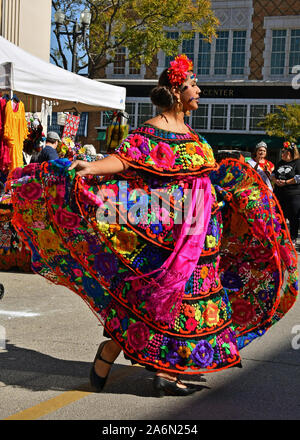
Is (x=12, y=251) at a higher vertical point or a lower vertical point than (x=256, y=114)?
lower

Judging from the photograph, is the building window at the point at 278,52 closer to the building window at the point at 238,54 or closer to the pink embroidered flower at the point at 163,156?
the building window at the point at 238,54

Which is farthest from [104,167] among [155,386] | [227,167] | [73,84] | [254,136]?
[254,136]

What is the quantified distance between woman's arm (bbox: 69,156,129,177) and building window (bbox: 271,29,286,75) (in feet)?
97.1

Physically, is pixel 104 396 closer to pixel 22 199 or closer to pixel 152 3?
pixel 22 199

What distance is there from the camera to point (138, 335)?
3.56 m

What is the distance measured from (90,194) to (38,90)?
5.28 meters

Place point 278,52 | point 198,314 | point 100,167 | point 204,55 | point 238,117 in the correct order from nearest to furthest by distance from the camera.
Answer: point 100,167 < point 198,314 < point 278,52 < point 238,117 < point 204,55

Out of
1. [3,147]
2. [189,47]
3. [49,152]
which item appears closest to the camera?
[3,147]

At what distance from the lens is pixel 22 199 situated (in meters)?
3.88

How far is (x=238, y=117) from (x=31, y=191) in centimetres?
2926

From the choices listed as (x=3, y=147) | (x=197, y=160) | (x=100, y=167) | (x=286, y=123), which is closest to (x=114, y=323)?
(x=100, y=167)

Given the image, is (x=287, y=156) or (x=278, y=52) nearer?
(x=287, y=156)

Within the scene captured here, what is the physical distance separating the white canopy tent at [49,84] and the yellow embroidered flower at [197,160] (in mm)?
4670

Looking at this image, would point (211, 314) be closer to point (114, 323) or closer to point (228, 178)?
point (114, 323)
